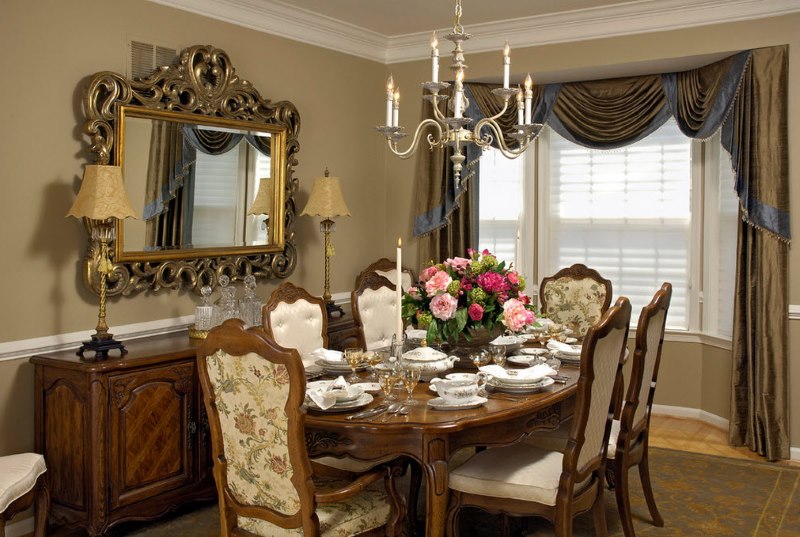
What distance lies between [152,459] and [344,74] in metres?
3.11

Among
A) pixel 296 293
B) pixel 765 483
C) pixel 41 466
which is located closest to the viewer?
pixel 41 466

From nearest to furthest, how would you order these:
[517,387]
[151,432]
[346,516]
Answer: [346,516], [517,387], [151,432]

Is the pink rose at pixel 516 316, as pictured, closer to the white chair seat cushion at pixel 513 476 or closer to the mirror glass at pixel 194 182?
the white chair seat cushion at pixel 513 476

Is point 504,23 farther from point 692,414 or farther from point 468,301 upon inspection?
point 692,414

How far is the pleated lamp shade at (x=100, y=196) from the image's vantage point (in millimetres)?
3590

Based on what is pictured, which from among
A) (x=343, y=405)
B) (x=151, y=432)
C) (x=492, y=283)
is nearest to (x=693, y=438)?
(x=492, y=283)

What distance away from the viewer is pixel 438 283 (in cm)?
333

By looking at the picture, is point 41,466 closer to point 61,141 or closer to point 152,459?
point 152,459

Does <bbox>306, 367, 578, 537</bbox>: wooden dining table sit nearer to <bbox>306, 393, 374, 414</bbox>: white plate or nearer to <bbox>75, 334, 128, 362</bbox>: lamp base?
<bbox>306, 393, 374, 414</bbox>: white plate

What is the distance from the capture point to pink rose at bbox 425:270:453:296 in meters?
3.33

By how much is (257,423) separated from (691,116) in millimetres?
3871

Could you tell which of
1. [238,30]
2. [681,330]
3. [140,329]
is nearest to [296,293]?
[140,329]

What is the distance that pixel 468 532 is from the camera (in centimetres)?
366

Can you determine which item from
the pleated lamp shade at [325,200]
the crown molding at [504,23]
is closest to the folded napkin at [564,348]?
the pleated lamp shade at [325,200]
